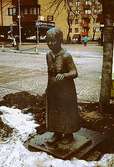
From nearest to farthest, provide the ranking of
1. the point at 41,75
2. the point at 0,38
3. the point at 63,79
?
the point at 63,79
the point at 41,75
the point at 0,38

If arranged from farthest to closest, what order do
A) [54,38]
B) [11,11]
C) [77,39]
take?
[11,11] < [77,39] < [54,38]

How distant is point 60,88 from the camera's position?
5414mm

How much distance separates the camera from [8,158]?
18.2 ft

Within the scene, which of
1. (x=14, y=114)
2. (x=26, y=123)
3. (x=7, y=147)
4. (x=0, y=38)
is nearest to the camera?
(x=7, y=147)

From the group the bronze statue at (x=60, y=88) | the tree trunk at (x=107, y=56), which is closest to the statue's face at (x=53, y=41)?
the bronze statue at (x=60, y=88)

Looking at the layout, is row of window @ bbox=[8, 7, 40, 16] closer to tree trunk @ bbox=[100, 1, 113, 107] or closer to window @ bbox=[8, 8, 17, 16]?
window @ bbox=[8, 8, 17, 16]

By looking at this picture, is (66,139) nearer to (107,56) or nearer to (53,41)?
(53,41)

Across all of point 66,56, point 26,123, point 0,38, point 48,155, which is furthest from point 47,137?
point 0,38

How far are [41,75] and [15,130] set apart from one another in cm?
829

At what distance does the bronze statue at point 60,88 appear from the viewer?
536 centimetres

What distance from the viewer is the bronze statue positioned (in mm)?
5363

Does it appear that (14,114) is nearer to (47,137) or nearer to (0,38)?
(47,137)

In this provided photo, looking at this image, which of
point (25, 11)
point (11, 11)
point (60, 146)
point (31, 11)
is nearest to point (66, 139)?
point (60, 146)

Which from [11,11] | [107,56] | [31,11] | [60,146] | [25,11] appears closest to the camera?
[60,146]
